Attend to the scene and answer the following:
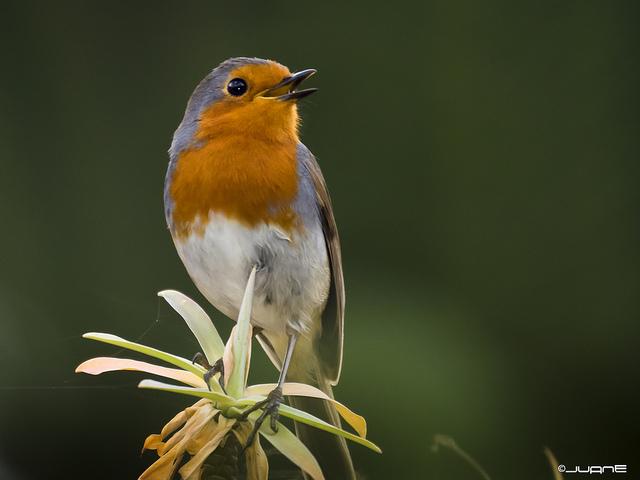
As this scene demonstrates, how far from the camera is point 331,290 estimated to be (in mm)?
1288

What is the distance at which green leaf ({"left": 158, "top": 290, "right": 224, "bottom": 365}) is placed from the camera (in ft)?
3.17

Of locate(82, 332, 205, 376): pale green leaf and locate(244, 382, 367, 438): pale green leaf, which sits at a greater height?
locate(82, 332, 205, 376): pale green leaf

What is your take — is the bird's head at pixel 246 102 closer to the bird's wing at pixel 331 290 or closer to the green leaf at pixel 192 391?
the bird's wing at pixel 331 290

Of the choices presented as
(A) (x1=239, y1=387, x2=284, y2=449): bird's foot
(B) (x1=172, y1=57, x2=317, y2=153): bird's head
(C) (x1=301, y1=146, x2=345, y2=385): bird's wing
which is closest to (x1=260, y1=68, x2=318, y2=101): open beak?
(B) (x1=172, y1=57, x2=317, y2=153): bird's head

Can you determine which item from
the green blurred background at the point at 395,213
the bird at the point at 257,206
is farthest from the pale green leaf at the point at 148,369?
the green blurred background at the point at 395,213

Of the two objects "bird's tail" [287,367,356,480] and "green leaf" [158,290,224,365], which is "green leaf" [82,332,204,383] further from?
"bird's tail" [287,367,356,480]

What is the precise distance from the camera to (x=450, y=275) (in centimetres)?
147

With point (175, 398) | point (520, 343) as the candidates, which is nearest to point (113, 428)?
point (175, 398)

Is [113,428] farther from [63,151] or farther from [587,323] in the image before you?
[587,323]

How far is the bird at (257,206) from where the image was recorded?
113 centimetres

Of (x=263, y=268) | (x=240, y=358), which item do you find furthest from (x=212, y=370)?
(x=263, y=268)

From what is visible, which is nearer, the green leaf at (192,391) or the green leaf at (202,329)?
the green leaf at (192,391)

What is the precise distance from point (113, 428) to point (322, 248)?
0.47 metres

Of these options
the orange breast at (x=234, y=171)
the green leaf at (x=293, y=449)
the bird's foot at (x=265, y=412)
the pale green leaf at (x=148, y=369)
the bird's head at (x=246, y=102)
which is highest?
the bird's head at (x=246, y=102)
